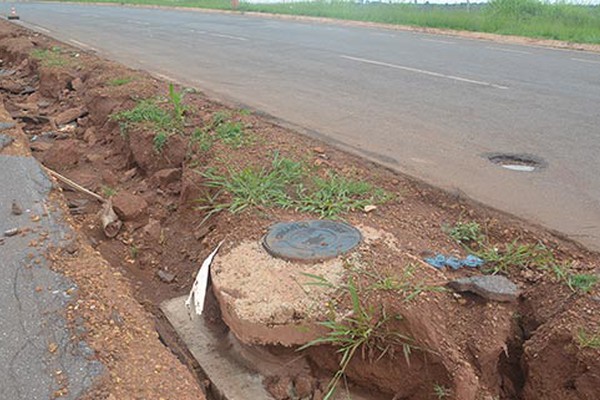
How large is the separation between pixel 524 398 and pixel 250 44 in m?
10.7

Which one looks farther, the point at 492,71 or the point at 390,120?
the point at 492,71

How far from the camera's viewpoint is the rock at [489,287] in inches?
107

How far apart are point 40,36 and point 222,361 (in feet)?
37.6

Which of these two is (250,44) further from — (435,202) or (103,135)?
(435,202)

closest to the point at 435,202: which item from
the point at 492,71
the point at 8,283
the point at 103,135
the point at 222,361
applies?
the point at 222,361

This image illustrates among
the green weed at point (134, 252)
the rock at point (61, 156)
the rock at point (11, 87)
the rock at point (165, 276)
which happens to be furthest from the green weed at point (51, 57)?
the rock at point (165, 276)

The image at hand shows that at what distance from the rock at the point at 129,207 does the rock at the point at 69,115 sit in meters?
2.70

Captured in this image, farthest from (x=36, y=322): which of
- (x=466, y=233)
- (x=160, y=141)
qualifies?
(x=160, y=141)

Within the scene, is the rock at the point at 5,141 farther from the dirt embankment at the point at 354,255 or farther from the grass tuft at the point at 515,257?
the grass tuft at the point at 515,257

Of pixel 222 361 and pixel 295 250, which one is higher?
pixel 295 250

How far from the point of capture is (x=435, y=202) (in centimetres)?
384

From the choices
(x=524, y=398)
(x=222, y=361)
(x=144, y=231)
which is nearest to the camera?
(x=524, y=398)

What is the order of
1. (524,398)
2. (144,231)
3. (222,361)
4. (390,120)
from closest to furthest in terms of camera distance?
1. (524,398)
2. (222,361)
3. (144,231)
4. (390,120)

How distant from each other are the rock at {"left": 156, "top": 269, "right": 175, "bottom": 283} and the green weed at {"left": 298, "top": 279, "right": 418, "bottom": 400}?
1.46 metres
